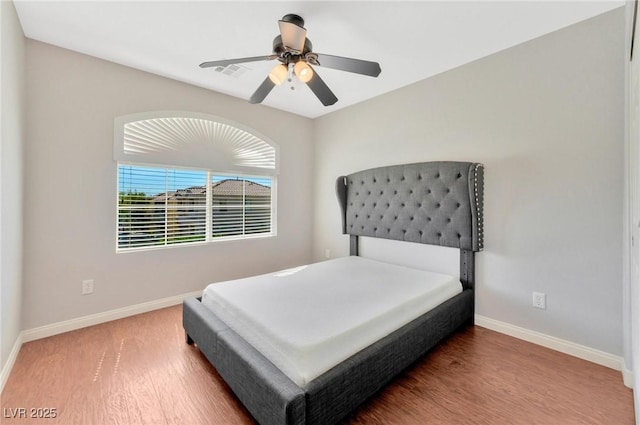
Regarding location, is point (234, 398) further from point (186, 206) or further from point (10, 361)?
point (186, 206)

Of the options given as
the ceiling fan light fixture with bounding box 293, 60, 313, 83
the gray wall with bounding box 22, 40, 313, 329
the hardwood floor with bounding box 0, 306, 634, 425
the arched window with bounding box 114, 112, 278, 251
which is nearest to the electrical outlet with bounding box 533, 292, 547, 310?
the hardwood floor with bounding box 0, 306, 634, 425

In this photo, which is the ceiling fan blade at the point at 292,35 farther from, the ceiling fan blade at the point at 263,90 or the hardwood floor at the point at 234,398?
the hardwood floor at the point at 234,398

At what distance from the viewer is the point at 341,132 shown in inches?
160

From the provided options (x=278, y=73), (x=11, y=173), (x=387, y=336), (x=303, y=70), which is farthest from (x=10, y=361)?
(x=303, y=70)

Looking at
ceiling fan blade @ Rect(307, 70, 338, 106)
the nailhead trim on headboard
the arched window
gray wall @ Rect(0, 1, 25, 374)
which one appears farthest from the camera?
the arched window

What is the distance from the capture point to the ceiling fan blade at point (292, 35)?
168cm

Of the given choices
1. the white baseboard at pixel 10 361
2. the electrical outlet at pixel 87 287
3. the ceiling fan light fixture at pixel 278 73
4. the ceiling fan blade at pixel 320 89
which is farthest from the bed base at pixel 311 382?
the ceiling fan blade at pixel 320 89

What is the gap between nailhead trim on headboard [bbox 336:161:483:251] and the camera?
8.60 feet

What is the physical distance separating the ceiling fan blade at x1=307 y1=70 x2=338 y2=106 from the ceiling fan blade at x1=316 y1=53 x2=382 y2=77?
12 centimetres

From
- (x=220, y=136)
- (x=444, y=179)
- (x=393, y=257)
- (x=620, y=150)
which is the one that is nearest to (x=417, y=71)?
(x=444, y=179)

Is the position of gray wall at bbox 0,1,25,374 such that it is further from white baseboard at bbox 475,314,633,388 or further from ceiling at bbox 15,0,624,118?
white baseboard at bbox 475,314,633,388

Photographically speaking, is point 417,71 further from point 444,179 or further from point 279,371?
point 279,371

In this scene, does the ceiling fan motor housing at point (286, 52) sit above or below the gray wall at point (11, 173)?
above

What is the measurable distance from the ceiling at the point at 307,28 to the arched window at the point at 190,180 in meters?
0.69
